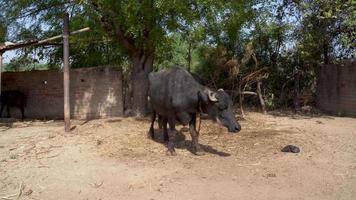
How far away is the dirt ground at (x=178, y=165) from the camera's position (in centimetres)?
666

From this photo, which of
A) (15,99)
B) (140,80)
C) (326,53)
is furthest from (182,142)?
(326,53)

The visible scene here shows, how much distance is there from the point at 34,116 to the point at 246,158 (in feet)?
28.8

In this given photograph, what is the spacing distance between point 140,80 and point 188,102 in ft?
15.4

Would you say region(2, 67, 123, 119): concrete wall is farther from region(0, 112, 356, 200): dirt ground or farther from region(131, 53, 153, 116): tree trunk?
region(0, 112, 356, 200): dirt ground

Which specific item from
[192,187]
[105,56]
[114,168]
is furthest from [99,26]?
[192,187]

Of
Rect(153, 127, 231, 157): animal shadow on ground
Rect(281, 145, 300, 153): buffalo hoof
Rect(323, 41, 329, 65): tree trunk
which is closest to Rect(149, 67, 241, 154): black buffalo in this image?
Rect(153, 127, 231, 157): animal shadow on ground

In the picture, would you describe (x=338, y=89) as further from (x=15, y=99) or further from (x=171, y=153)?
(x=15, y=99)

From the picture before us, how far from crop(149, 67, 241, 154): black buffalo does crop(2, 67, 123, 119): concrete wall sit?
14.7ft

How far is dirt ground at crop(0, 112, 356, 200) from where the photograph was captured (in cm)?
666

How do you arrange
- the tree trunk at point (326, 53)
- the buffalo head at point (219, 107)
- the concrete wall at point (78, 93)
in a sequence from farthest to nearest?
1. the tree trunk at point (326, 53)
2. the concrete wall at point (78, 93)
3. the buffalo head at point (219, 107)

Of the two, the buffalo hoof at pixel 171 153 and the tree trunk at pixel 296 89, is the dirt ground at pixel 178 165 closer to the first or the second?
the buffalo hoof at pixel 171 153

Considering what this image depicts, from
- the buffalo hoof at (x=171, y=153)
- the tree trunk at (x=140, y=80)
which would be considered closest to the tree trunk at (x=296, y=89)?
the tree trunk at (x=140, y=80)

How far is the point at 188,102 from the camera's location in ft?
27.8

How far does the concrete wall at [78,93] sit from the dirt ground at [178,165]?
2.34 m
